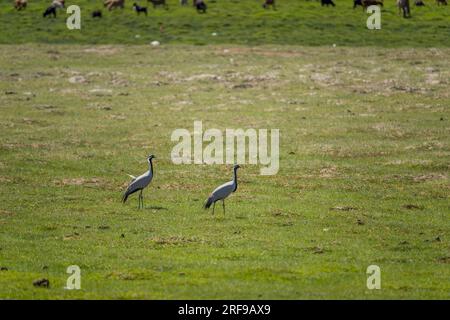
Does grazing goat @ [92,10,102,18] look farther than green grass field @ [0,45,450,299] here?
Yes

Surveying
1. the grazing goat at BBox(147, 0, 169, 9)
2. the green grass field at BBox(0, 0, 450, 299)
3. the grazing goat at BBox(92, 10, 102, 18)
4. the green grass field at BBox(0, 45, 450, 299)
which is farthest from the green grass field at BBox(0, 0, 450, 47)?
the green grass field at BBox(0, 45, 450, 299)

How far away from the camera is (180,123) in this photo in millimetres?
49500

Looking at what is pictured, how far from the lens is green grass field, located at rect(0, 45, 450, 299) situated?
896 inches

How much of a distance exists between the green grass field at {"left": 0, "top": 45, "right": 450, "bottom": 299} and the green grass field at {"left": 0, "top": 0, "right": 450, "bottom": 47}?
9.58m

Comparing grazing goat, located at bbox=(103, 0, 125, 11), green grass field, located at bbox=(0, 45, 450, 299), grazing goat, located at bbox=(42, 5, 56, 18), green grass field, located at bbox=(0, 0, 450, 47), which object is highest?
grazing goat, located at bbox=(103, 0, 125, 11)

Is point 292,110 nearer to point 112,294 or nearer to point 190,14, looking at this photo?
point 112,294

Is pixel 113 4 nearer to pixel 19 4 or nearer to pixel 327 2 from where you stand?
pixel 19 4

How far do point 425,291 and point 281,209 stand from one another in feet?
33.3

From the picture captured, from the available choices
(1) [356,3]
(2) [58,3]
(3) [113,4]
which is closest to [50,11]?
(2) [58,3]

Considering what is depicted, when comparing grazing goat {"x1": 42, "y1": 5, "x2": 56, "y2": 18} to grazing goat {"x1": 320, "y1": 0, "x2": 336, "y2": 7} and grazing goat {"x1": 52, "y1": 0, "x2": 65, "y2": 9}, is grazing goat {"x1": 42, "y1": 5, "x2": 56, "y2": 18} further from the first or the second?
grazing goat {"x1": 320, "y1": 0, "x2": 336, "y2": 7}

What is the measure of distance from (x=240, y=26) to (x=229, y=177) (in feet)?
173

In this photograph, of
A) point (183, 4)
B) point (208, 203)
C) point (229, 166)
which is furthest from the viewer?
point (183, 4)

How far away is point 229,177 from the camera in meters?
36.5
